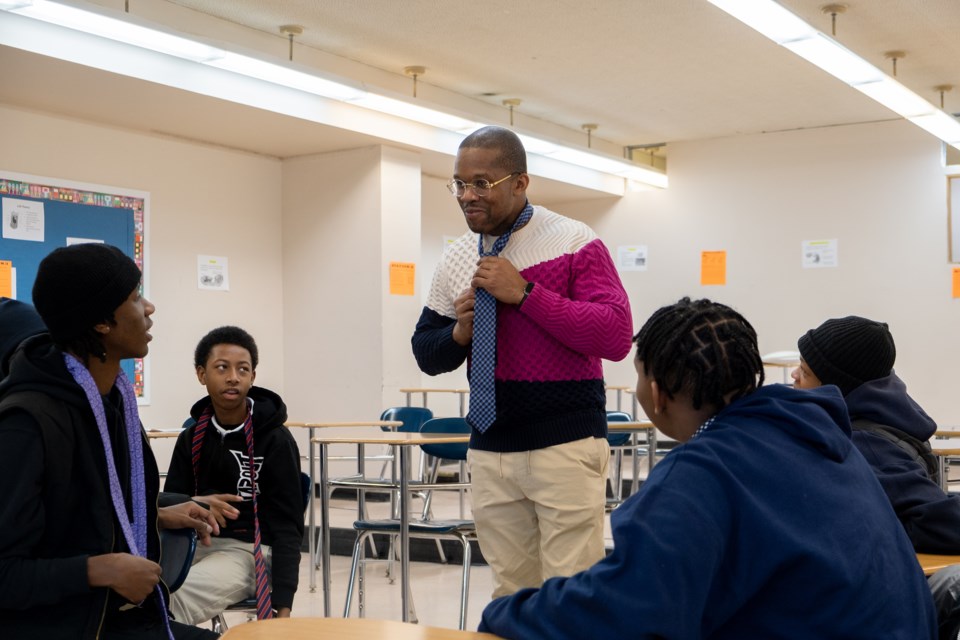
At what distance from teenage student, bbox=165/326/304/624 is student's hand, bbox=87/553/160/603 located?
38.0 inches

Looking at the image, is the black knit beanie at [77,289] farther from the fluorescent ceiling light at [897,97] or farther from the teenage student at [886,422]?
the fluorescent ceiling light at [897,97]

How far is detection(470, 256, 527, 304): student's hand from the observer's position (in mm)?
2277

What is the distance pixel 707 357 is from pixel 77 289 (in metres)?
1.06

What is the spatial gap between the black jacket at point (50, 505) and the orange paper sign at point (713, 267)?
8107 mm

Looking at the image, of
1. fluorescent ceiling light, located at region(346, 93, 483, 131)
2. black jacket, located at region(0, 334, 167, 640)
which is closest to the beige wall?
fluorescent ceiling light, located at region(346, 93, 483, 131)

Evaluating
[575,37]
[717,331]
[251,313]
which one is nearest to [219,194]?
[251,313]

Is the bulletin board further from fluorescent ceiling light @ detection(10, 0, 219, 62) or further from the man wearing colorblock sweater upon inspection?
the man wearing colorblock sweater

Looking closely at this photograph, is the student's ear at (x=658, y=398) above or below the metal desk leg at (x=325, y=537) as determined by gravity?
above

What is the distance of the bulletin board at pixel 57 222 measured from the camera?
244 inches

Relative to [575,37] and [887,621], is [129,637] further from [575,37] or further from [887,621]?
[575,37]

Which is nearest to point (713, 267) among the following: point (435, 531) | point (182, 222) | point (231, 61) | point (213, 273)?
point (213, 273)

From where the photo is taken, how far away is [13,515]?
1.62 m

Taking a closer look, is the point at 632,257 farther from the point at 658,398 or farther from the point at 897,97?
the point at 658,398

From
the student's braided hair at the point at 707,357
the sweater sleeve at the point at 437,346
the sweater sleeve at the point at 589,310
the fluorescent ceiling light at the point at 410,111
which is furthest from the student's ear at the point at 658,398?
the fluorescent ceiling light at the point at 410,111
